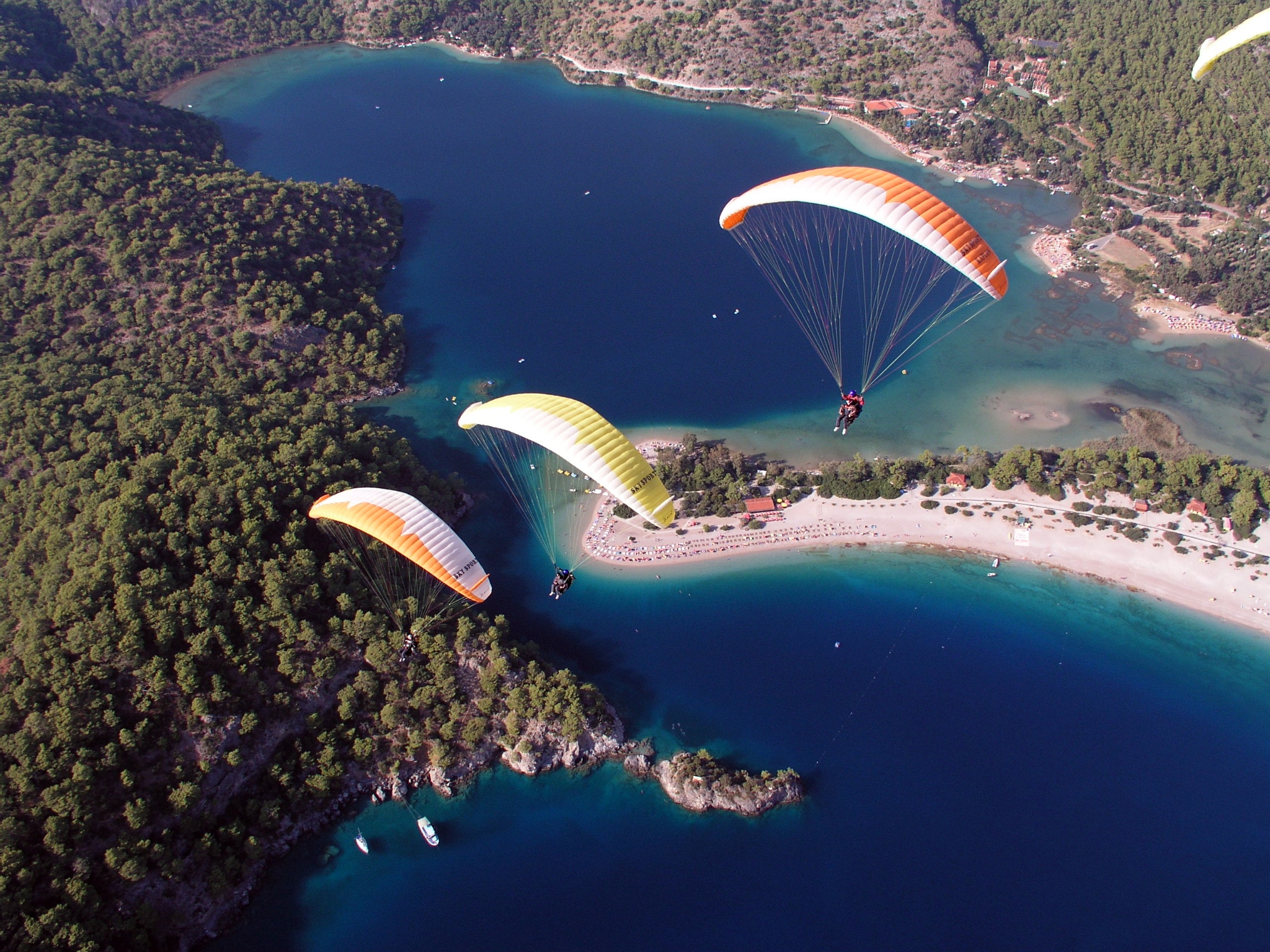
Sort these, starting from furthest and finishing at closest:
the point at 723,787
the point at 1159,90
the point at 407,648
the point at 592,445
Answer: the point at 1159,90, the point at 407,648, the point at 723,787, the point at 592,445

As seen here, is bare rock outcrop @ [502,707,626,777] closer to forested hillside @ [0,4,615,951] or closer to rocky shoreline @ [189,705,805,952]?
rocky shoreline @ [189,705,805,952]

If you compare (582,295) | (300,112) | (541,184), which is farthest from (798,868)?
(300,112)

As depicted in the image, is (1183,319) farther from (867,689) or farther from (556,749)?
(556,749)

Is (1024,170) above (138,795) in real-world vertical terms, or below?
above

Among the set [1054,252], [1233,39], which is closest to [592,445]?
[1233,39]

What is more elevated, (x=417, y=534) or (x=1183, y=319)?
(x=417, y=534)

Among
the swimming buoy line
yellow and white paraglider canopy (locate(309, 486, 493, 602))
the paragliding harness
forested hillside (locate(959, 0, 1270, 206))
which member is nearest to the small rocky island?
the swimming buoy line

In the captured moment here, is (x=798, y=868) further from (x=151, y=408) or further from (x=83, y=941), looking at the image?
(x=151, y=408)

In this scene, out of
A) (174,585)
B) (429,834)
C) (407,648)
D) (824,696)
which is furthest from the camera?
(824,696)
